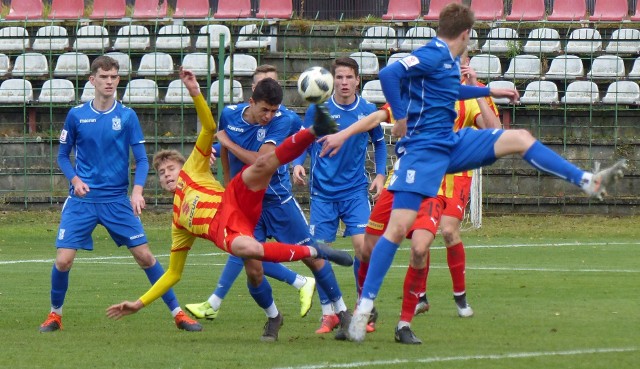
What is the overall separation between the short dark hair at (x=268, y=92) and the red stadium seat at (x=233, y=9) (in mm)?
16741

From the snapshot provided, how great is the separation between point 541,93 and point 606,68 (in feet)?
4.41

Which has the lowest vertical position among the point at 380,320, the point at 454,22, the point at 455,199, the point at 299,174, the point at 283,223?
the point at 380,320

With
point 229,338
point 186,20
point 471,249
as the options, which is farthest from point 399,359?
point 186,20

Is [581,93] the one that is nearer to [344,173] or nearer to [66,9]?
[344,173]

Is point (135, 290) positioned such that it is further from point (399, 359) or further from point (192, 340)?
point (399, 359)

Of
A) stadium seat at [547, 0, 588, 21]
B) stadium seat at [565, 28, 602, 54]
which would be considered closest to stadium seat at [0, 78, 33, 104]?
stadium seat at [565, 28, 602, 54]

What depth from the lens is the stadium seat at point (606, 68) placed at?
20562 millimetres

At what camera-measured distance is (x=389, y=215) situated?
884 cm

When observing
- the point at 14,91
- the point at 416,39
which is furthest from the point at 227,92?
the point at 14,91

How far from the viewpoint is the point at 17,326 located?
29.6 feet

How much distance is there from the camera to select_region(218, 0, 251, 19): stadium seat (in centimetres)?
2488

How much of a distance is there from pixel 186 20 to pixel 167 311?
14987 millimetres

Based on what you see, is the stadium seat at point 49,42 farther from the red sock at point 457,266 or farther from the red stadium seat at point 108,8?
the red sock at point 457,266

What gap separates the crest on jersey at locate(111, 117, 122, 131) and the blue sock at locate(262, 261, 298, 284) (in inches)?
62.6
